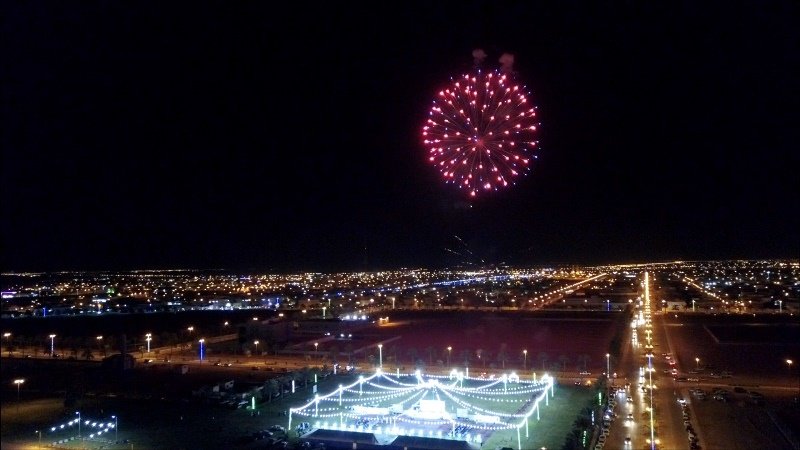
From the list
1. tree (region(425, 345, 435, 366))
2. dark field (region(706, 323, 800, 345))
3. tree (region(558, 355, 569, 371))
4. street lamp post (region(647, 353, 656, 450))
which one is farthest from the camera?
dark field (region(706, 323, 800, 345))

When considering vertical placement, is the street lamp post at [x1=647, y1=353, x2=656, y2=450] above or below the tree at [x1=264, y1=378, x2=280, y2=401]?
below

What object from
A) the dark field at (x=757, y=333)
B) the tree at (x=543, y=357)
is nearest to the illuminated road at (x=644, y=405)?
the tree at (x=543, y=357)

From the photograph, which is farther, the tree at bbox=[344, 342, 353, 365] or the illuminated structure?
the tree at bbox=[344, 342, 353, 365]

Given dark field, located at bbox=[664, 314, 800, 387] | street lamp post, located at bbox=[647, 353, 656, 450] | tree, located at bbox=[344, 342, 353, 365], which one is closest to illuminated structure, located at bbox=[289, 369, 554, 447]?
street lamp post, located at bbox=[647, 353, 656, 450]

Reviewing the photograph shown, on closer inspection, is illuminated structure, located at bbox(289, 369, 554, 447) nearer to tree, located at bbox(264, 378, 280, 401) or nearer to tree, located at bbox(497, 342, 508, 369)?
tree, located at bbox(264, 378, 280, 401)

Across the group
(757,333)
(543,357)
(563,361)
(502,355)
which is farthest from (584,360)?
(757,333)

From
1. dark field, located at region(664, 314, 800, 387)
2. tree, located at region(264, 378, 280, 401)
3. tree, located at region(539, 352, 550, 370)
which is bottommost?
dark field, located at region(664, 314, 800, 387)

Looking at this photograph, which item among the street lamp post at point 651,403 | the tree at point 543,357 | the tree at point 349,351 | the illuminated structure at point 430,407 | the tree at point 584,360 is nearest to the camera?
the street lamp post at point 651,403

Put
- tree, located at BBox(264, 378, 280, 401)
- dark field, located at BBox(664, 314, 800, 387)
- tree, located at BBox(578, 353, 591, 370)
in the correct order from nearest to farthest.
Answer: tree, located at BBox(264, 378, 280, 401), dark field, located at BBox(664, 314, 800, 387), tree, located at BBox(578, 353, 591, 370)

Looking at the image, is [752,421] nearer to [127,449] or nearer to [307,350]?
[127,449]

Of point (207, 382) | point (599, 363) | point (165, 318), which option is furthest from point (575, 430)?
point (165, 318)

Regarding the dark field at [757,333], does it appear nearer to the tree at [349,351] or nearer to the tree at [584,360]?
the tree at [584,360]

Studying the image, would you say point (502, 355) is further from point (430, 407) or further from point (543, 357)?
point (430, 407)
